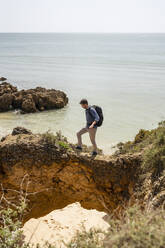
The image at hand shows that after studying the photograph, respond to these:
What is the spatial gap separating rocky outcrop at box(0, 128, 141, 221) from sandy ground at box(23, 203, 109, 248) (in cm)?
37

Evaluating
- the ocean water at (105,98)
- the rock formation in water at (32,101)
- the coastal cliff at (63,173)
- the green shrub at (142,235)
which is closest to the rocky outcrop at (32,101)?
the rock formation in water at (32,101)

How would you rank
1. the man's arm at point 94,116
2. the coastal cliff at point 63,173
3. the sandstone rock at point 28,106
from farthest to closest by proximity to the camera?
the sandstone rock at point 28,106, the coastal cliff at point 63,173, the man's arm at point 94,116

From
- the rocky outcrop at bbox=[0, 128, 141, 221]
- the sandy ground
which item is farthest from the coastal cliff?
the sandy ground

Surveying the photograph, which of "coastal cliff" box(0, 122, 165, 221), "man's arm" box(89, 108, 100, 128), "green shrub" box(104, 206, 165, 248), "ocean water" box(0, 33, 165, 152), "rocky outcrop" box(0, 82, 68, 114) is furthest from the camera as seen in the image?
"rocky outcrop" box(0, 82, 68, 114)

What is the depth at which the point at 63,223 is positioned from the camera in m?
9.98

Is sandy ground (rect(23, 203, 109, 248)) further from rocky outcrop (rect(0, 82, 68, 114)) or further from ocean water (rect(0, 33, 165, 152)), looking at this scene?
rocky outcrop (rect(0, 82, 68, 114))

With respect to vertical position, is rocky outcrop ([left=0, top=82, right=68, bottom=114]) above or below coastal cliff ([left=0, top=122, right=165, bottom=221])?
above

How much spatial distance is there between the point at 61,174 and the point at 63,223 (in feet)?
6.59

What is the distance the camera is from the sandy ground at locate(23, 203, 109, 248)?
9.44 meters

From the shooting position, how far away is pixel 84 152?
383 inches

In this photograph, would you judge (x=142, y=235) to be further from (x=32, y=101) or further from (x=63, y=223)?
(x=32, y=101)

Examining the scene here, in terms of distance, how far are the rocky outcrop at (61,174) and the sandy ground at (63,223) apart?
37 centimetres

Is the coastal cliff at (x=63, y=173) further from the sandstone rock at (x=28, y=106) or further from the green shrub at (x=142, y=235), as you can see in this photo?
the sandstone rock at (x=28, y=106)

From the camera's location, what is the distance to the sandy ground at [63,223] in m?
9.44
